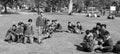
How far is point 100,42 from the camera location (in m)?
10.2

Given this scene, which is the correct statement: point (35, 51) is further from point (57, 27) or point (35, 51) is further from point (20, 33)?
point (57, 27)

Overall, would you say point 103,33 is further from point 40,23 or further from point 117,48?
point 40,23

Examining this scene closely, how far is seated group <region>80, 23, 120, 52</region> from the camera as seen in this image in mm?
9914

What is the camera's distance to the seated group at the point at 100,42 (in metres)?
→ 9.91

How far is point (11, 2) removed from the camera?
170 feet

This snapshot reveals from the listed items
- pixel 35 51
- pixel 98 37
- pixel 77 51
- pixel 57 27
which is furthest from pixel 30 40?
pixel 57 27

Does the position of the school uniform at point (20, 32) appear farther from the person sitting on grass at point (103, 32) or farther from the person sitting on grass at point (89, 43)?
the person sitting on grass at point (103, 32)

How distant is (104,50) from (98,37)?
829 millimetres

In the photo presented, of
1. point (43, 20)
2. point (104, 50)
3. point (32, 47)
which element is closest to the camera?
point (104, 50)

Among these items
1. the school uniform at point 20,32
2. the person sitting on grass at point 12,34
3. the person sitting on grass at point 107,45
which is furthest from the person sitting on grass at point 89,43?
the person sitting on grass at point 12,34

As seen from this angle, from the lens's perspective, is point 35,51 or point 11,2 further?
point 11,2

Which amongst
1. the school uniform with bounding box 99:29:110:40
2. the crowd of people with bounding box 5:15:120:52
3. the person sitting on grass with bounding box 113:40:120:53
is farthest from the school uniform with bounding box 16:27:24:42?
the person sitting on grass with bounding box 113:40:120:53

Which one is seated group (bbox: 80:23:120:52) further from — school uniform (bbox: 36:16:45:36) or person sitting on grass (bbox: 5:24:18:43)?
school uniform (bbox: 36:16:45:36)

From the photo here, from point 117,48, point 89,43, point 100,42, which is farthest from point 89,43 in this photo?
point 117,48
